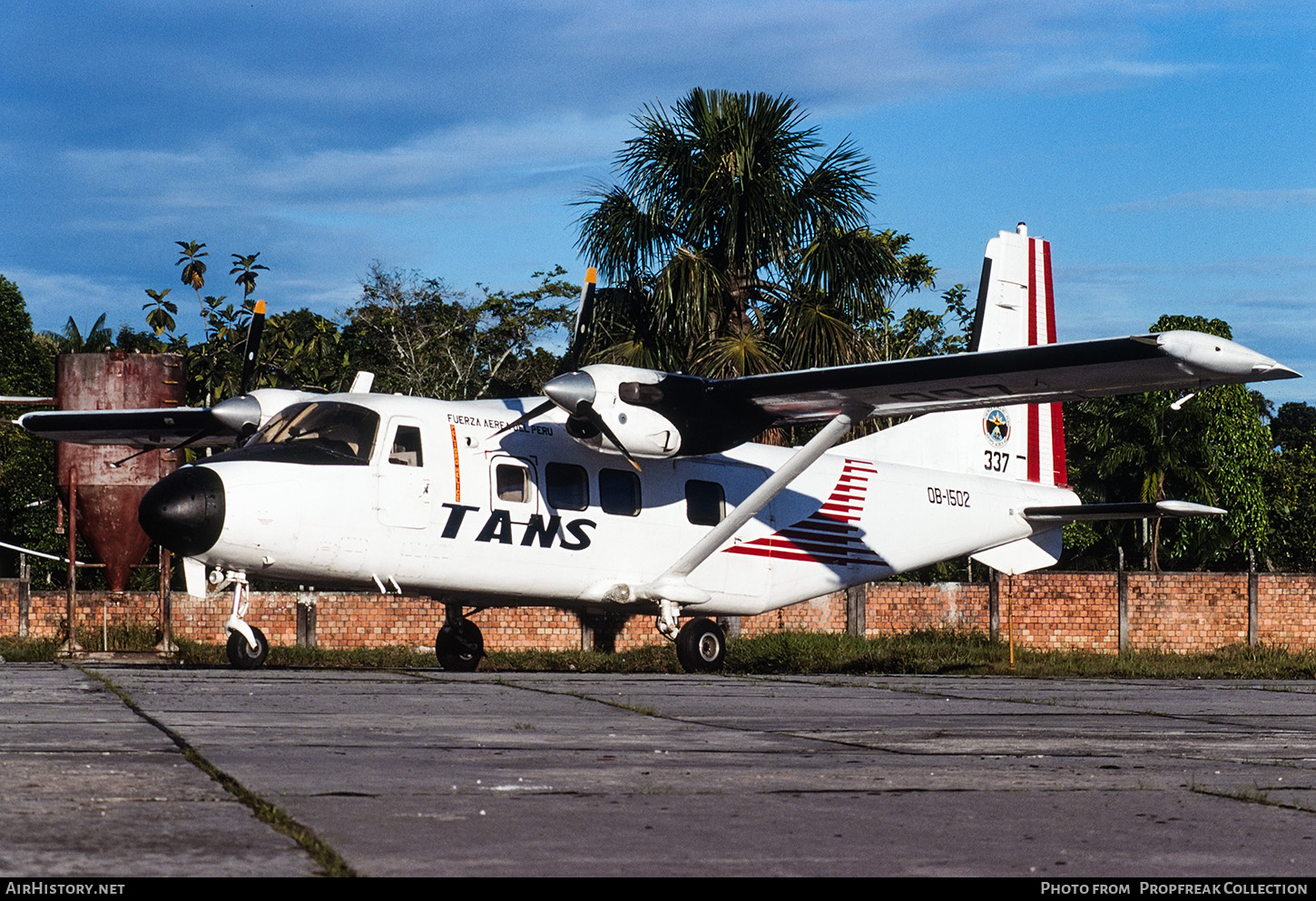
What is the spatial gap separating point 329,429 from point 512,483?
1.93m

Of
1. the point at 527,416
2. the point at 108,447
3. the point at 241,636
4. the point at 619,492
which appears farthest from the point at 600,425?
the point at 108,447

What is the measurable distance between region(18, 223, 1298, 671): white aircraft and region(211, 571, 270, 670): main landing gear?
23 millimetres

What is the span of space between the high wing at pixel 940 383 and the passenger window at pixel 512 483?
1273mm

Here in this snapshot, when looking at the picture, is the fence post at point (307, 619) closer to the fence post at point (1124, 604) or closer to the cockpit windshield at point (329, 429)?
the cockpit windshield at point (329, 429)

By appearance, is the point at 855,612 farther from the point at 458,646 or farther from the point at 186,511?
the point at 186,511

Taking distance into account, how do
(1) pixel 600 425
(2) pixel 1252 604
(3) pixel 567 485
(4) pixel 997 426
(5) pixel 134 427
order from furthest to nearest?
(2) pixel 1252 604, (4) pixel 997 426, (5) pixel 134 427, (3) pixel 567 485, (1) pixel 600 425

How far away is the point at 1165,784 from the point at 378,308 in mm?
39710

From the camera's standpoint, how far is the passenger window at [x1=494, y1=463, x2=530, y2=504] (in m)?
14.2

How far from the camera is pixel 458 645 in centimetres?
1579

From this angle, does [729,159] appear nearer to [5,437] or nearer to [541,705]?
[541,705]

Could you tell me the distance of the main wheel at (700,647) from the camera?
51.5ft

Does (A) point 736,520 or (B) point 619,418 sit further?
(A) point 736,520

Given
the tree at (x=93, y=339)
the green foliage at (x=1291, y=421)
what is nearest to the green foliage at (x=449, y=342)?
the tree at (x=93, y=339)

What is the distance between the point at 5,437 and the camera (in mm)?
42125
